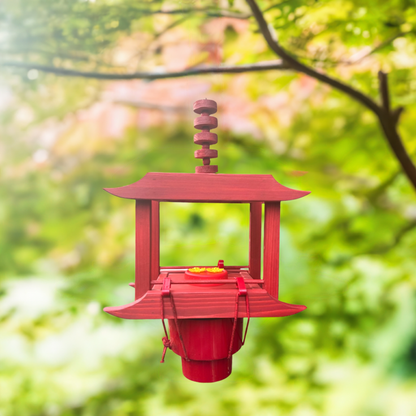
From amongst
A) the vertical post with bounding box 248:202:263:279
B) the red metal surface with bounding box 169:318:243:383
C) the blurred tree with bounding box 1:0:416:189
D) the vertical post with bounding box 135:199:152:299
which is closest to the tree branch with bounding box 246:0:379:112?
the blurred tree with bounding box 1:0:416:189

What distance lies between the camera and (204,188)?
0.53 metres

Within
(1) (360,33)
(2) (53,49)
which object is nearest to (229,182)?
(1) (360,33)

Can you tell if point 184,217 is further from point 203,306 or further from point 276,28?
point 203,306

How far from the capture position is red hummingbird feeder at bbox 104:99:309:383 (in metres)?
0.52

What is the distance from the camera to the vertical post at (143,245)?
55cm

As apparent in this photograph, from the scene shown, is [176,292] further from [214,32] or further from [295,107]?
[295,107]

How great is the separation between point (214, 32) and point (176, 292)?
1187mm

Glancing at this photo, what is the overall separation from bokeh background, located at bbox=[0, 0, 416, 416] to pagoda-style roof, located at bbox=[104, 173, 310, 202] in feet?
2.58

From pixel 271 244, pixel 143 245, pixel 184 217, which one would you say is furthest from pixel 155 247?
pixel 184 217

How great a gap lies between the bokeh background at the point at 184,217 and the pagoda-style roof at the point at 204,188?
785 mm

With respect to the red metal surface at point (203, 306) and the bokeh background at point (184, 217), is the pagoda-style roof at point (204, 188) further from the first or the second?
the bokeh background at point (184, 217)

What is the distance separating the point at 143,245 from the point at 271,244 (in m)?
0.22

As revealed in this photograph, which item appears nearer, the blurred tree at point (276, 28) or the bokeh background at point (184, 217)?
the blurred tree at point (276, 28)

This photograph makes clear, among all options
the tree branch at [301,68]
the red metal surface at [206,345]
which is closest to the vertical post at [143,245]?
the red metal surface at [206,345]
